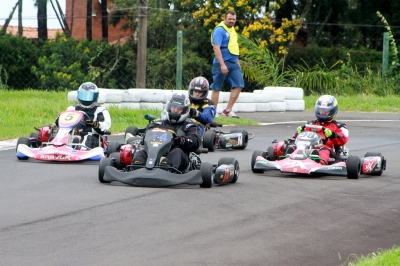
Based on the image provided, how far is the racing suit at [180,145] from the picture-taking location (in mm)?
7973

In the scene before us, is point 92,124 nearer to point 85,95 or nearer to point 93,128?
point 93,128

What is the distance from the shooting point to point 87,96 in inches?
405

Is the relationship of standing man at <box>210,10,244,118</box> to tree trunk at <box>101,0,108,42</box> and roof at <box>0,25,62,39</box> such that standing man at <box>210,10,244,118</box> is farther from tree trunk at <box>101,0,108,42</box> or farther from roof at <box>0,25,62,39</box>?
tree trunk at <box>101,0,108,42</box>

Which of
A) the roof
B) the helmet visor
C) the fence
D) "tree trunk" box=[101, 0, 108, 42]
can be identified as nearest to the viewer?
the helmet visor

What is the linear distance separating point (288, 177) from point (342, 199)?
1.48 metres

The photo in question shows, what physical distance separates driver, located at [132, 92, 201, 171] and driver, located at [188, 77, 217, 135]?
5.72 ft

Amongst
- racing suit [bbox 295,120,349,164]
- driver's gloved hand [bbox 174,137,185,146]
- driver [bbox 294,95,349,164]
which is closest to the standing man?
driver [bbox 294,95,349,164]

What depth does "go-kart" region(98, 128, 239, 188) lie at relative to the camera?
770 cm

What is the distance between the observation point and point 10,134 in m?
12.5

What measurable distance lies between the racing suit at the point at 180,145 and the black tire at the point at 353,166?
62.4 inches

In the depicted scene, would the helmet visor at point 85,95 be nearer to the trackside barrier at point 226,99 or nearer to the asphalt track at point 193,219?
the asphalt track at point 193,219

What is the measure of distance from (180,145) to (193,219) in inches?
78.5

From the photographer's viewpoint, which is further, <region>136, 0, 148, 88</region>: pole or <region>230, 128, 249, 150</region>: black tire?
<region>136, 0, 148, 88</region>: pole

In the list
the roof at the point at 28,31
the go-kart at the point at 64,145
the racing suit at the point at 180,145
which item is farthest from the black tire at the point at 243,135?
the roof at the point at 28,31
